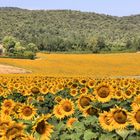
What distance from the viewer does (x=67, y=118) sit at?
25.0 feet

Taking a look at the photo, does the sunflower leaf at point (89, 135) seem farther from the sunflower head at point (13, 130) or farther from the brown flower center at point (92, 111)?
the brown flower center at point (92, 111)

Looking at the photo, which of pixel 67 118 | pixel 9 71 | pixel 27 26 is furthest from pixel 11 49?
pixel 67 118

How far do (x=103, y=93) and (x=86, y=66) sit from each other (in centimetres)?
7243

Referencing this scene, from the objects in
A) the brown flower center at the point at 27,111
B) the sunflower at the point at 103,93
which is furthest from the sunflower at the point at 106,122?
the sunflower at the point at 103,93

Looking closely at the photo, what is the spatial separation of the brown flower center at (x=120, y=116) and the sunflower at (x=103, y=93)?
231 cm

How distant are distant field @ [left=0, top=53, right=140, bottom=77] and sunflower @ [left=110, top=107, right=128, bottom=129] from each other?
2384 inches

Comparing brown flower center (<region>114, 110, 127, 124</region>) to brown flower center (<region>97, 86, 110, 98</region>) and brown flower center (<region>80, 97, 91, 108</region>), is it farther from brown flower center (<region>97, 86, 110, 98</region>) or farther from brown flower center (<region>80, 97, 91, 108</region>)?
brown flower center (<region>97, 86, 110, 98</region>)

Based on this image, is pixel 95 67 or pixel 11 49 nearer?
pixel 95 67

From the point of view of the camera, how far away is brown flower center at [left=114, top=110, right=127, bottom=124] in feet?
17.5

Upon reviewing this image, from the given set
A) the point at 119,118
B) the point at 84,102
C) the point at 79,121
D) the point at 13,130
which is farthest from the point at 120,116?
the point at 84,102

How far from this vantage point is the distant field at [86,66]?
70812 millimetres

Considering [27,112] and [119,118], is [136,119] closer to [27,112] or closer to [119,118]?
[119,118]

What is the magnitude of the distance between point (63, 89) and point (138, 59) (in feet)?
249

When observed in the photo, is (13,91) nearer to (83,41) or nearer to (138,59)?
(138,59)
